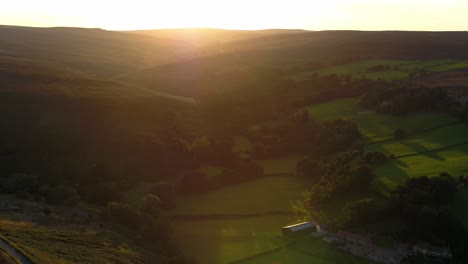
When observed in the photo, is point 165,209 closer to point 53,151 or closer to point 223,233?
point 223,233

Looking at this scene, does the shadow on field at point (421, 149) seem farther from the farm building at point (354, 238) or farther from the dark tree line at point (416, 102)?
the farm building at point (354, 238)

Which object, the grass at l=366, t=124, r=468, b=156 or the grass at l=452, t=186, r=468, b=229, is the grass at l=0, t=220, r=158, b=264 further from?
the grass at l=366, t=124, r=468, b=156

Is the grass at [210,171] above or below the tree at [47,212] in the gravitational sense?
below

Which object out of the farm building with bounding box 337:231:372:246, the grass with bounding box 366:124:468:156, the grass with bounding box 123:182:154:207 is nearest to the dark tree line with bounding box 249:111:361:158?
the grass with bounding box 366:124:468:156

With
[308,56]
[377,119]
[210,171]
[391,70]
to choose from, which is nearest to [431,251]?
[210,171]

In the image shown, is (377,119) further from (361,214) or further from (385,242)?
(385,242)

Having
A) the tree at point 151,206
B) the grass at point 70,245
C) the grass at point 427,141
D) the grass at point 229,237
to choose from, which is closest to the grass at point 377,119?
the grass at point 427,141
